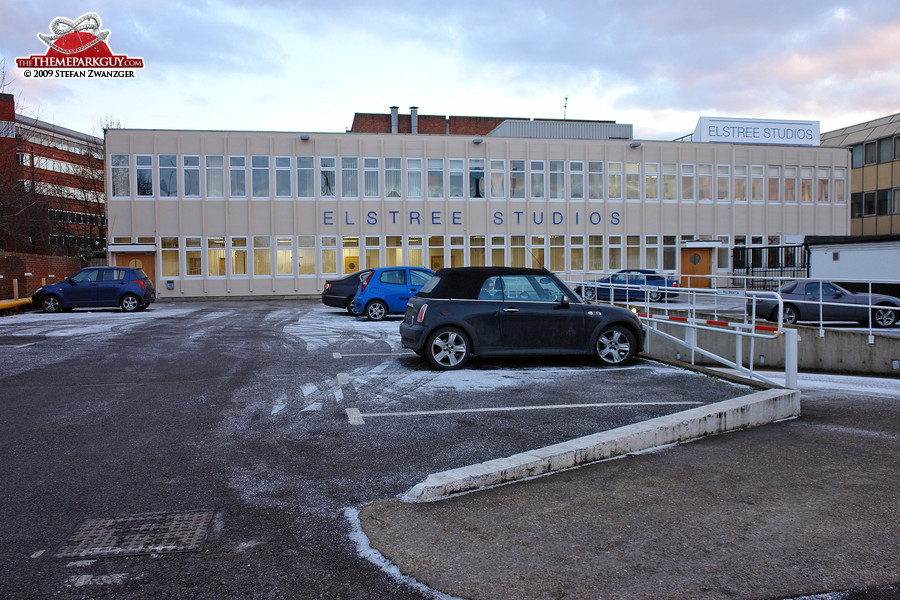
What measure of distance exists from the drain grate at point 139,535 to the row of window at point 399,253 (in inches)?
1263

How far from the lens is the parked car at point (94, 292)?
2266 cm

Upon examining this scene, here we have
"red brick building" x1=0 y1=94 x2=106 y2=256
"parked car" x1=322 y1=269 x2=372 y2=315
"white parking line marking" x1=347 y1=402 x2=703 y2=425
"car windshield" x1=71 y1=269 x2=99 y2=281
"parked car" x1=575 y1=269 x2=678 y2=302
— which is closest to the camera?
"white parking line marking" x1=347 y1=402 x2=703 y2=425

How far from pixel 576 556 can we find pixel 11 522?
3516 mm

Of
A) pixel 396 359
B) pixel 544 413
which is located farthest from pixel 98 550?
pixel 396 359

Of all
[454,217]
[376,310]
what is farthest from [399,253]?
[376,310]

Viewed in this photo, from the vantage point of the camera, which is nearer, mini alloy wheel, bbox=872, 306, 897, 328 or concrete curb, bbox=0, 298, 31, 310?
mini alloy wheel, bbox=872, 306, 897, 328

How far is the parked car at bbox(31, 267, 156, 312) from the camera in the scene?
2266cm

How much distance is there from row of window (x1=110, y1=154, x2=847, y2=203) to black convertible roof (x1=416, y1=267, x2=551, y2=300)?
27564 millimetres

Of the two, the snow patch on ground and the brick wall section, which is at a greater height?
the brick wall section

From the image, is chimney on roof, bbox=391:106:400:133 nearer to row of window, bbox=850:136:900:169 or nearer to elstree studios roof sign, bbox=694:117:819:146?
elstree studios roof sign, bbox=694:117:819:146

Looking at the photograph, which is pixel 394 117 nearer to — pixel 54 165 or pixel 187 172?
pixel 187 172

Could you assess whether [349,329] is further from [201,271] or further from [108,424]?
[201,271]

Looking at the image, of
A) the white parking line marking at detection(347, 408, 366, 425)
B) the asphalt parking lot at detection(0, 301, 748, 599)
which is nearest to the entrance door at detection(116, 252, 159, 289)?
the asphalt parking lot at detection(0, 301, 748, 599)

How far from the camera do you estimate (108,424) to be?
269 inches
